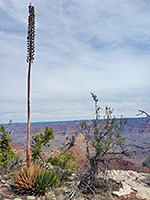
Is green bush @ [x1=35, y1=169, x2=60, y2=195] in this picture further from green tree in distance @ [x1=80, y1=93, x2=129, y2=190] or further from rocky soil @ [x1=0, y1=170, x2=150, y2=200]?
green tree in distance @ [x1=80, y1=93, x2=129, y2=190]

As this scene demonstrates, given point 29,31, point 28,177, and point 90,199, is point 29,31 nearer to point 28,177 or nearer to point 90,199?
point 28,177

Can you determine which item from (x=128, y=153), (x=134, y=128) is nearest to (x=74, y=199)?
(x=128, y=153)

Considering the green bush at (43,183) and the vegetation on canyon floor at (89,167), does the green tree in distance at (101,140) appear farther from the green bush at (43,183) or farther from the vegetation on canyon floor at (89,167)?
the green bush at (43,183)

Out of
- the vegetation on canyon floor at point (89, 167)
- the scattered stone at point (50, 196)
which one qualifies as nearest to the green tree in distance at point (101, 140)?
the vegetation on canyon floor at point (89, 167)

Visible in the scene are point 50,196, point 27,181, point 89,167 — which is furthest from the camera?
point 89,167

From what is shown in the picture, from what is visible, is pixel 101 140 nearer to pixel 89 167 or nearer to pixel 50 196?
pixel 89 167

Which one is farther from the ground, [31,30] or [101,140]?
[31,30]

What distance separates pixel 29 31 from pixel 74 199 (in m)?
6.51

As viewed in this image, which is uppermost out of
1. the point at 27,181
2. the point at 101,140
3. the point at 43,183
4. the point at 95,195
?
the point at 101,140

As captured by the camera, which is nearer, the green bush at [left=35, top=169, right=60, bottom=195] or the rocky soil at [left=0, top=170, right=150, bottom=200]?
the rocky soil at [left=0, top=170, right=150, bottom=200]

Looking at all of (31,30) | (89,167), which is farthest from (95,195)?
(31,30)

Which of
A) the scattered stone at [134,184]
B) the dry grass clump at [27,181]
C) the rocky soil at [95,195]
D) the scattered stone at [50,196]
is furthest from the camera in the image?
the scattered stone at [134,184]

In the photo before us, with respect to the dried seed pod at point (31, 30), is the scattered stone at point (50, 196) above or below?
below

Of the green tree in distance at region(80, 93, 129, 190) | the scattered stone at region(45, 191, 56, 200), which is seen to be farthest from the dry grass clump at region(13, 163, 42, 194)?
the green tree in distance at region(80, 93, 129, 190)
